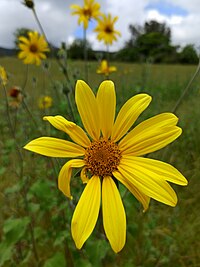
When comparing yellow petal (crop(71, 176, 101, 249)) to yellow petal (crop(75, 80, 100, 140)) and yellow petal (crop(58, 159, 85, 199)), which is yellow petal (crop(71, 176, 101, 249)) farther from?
yellow petal (crop(75, 80, 100, 140))

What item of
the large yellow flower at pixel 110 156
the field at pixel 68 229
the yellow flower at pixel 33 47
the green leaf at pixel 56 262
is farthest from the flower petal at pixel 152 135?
the yellow flower at pixel 33 47

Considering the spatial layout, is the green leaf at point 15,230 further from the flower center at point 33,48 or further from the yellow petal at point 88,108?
the flower center at point 33,48

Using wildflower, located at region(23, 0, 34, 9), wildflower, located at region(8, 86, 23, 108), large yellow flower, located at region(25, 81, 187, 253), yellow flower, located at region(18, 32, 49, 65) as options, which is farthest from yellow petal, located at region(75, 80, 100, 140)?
yellow flower, located at region(18, 32, 49, 65)

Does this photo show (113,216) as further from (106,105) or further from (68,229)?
(68,229)

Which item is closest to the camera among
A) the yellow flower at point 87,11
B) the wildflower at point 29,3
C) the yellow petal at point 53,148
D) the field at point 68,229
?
the yellow petal at point 53,148

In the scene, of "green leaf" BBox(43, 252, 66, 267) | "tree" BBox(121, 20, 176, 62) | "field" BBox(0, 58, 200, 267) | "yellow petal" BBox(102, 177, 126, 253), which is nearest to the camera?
"yellow petal" BBox(102, 177, 126, 253)
